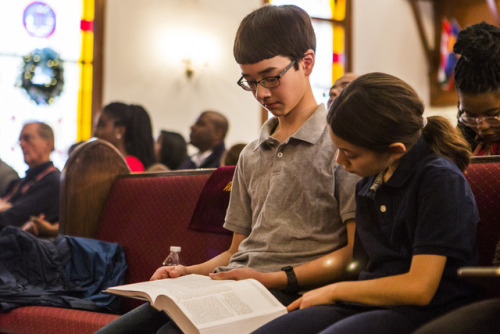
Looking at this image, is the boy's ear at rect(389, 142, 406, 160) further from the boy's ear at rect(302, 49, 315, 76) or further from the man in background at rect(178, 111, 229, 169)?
the man in background at rect(178, 111, 229, 169)

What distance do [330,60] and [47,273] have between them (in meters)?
6.95

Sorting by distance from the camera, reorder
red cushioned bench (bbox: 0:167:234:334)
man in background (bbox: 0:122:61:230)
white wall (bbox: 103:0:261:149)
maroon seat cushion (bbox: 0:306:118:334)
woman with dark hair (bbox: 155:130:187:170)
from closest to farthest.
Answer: maroon seat cushion (bbox: 0:306:118:334) < red cushioned bench (bbox: 0:167:234:334) < man in background (bbox: 0:122:61:230) < woman with dark hair (bbox: 155:130:187:170) < white wall (bbox: 103:0:261:149)

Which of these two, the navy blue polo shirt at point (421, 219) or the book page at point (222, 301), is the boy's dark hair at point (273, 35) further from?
the book page at point (222, 301)

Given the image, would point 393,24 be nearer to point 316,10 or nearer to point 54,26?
point 316,10

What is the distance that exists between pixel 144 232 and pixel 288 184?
4.18 ft

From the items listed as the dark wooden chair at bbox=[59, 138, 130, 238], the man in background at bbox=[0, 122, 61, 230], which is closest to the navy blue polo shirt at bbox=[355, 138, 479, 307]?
the dark wooden chair at bbox=[59, 138, 130, 238]

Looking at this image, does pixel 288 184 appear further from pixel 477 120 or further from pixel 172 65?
pixel 172 65

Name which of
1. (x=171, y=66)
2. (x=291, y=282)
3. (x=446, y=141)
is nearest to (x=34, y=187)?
(x=291, y=282)

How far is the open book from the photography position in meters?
1.61

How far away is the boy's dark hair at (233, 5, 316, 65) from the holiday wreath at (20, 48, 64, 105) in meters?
5.94

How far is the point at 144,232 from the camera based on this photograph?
314 cm

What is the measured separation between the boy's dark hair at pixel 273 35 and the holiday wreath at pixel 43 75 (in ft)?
19.5

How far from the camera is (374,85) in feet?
5.32

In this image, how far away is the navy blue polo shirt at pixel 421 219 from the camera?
1526mm
